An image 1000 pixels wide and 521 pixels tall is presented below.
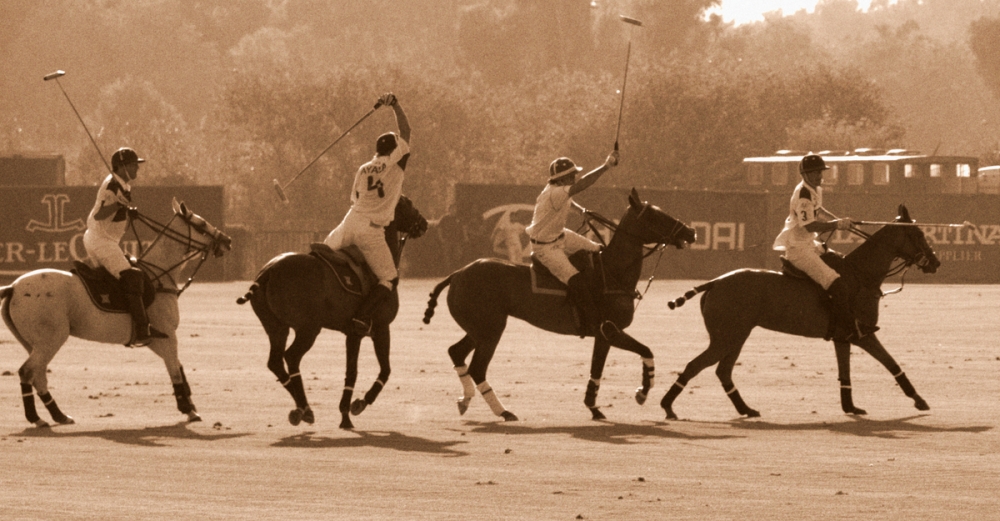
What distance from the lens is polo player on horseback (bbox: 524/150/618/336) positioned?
16.9 meters

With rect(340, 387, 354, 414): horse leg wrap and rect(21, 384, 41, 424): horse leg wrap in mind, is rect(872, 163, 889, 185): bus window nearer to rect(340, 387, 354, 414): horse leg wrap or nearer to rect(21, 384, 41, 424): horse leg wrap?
rect(340, 387, 354, 414): horse leg wrap

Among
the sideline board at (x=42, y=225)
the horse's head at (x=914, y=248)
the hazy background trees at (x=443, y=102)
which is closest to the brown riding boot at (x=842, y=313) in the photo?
the horse's head at (x=914, y=248)

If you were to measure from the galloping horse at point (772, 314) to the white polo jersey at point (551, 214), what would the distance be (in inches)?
50.2

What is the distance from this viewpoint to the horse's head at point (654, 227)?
677 inches

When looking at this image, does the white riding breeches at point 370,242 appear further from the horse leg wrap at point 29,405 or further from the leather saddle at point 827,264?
the leather saddle at point 827,264

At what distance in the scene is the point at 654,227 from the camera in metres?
17.2

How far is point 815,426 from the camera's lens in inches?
629

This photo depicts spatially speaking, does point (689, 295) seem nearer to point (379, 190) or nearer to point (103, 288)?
point (379, 190)

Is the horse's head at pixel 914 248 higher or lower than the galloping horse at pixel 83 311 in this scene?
higher

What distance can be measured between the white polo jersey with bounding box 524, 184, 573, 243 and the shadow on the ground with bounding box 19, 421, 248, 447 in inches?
135

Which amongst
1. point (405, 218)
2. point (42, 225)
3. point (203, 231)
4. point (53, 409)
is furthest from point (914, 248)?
point (42, 225)

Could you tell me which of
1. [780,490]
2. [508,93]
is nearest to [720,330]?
[780,490]

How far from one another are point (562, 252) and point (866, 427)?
3182 millimetres

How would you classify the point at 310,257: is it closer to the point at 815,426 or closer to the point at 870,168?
the point at 815,426
